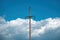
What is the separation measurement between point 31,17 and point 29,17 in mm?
1544

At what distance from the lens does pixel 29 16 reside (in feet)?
386

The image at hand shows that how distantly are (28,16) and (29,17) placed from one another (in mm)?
1042

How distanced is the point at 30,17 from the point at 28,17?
140cm

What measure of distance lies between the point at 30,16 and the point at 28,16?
1.46m

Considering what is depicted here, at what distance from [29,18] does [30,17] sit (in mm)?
1033

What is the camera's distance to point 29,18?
117 m

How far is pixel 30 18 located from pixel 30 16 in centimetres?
155

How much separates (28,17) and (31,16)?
228 cm

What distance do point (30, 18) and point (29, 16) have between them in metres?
1.83

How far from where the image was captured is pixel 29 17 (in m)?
118

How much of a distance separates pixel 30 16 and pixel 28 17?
1.51 meters

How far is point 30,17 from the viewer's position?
385 ft

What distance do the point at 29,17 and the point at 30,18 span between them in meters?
1.40

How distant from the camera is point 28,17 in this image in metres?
118
